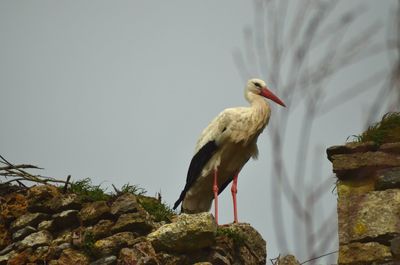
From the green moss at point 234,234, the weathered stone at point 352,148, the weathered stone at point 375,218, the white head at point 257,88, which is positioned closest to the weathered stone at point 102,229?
the green moss at point 234,234

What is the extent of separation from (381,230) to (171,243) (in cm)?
243

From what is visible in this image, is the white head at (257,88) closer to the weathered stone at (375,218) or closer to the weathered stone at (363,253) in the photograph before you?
the weathered stone at (375,218)

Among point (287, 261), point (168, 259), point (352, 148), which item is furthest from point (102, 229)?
point (352, 148)

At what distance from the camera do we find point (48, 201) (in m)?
7.75

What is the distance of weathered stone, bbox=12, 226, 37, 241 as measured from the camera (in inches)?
296

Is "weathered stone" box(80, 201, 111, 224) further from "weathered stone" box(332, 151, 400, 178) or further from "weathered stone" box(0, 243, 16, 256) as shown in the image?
"weathered stone" box(332, 151, 400, 178)

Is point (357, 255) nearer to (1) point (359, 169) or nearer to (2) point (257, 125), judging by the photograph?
(1) point (359, 169)

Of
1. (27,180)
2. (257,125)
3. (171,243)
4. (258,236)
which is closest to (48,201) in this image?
(27,180)

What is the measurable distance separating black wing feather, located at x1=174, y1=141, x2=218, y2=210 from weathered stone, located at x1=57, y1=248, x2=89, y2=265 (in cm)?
211

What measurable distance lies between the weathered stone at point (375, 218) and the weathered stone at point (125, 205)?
273 centimetres

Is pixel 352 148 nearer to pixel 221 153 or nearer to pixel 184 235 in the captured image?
pixel 184 235

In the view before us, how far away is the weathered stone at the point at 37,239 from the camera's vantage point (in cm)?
738

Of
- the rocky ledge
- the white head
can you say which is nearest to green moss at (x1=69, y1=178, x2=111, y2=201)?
the rocky ledge

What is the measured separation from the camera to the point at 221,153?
916 centimetres
